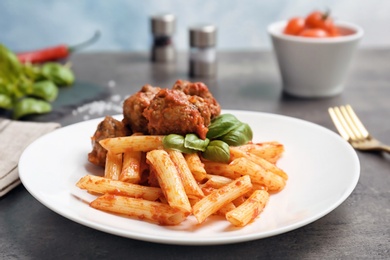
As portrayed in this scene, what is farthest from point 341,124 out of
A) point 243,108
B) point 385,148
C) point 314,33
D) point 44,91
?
point 44,91

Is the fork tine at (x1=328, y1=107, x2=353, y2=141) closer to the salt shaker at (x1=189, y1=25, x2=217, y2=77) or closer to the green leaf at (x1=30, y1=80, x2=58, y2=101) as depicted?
the salt shaker at (x1=189, y1=25, x2=217, y2=77)

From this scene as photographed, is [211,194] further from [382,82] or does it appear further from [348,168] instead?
[382,82]

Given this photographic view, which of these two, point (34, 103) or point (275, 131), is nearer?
point (275, 131)

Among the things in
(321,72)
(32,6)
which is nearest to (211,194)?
(321,72)

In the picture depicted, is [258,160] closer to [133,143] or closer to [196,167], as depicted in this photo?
[196,167]

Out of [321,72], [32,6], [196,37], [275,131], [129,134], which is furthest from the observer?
[32,6]

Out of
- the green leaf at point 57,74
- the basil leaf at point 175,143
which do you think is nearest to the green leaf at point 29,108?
the green leaf at point 57,74
